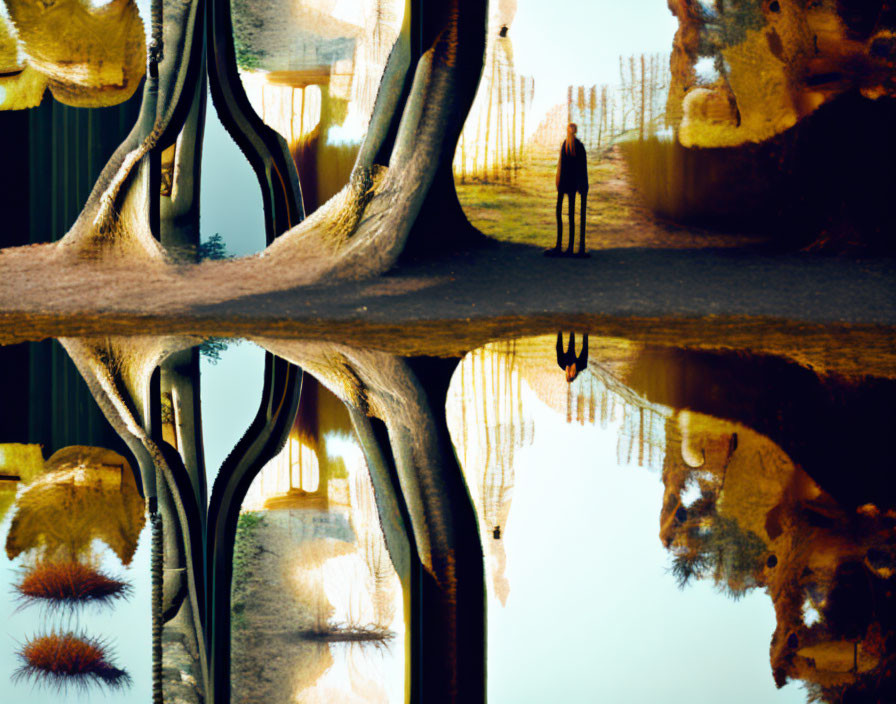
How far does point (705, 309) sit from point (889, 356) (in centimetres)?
77

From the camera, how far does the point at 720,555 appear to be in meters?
2.78

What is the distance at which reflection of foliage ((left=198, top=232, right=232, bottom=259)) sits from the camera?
413 cm

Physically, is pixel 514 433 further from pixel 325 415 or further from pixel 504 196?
pixel 504 196

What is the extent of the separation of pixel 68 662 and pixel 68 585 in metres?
0.34

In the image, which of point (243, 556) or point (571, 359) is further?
point (243, 556)

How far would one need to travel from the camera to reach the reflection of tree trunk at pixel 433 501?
2854mm

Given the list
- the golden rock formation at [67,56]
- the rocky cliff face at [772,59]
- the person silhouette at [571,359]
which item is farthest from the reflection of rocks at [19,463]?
the rocky cliff face at [772,59]

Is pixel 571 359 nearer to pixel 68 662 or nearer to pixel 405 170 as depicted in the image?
pixel 405 170

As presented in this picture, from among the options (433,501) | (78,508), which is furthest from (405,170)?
(78,508)

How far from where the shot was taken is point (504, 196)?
441 centimetres

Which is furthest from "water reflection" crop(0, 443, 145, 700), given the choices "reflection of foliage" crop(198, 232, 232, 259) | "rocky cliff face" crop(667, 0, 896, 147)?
"rocky cliff face" crop(667, 0, 896, 147)

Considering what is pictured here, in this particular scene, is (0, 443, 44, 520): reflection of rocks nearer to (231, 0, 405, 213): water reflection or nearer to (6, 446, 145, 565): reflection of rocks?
(6, 446, 145, 565): reflection of rocks

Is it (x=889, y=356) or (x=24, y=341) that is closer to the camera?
(x=889, y=356)

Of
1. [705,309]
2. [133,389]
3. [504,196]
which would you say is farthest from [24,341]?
[705,309]
